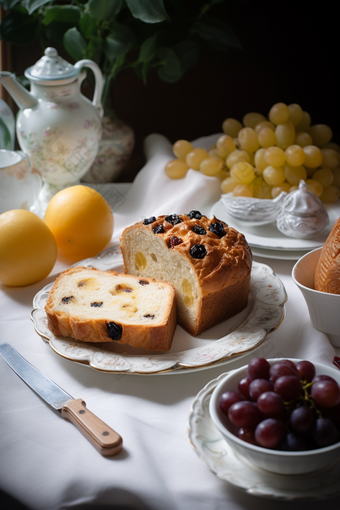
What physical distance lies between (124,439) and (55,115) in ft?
4.85

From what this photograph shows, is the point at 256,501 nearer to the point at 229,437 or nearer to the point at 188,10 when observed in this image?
the point at 229,437

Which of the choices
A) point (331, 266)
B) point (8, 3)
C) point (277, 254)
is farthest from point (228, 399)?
point (8, 3)

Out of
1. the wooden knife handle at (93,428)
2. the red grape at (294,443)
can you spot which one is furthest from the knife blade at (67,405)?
the red grape at (294,443)

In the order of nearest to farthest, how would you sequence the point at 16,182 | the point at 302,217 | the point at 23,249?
the point at 23,249 → the point at 302,217 → the point at 16,182

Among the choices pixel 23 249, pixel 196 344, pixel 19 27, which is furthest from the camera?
pixel 19 27

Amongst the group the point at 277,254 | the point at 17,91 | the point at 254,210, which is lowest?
the point at 277,254

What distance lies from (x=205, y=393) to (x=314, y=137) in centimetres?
154

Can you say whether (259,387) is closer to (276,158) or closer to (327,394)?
(327,394)

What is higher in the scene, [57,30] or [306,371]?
[57,30]

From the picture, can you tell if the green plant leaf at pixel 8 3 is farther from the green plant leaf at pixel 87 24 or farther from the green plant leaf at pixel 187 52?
the green plant leaf at pixel 187 52

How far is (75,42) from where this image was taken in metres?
2.21

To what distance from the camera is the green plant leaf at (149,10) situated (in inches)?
75.8

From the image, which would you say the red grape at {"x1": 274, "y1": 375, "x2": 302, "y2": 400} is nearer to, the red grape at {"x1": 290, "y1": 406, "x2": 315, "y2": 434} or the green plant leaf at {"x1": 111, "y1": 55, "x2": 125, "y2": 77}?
the red grape at {"x1": 290, "y1": 406, "x2": 315, "y2": 434}

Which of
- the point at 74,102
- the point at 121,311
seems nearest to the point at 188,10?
the point at 74,102
